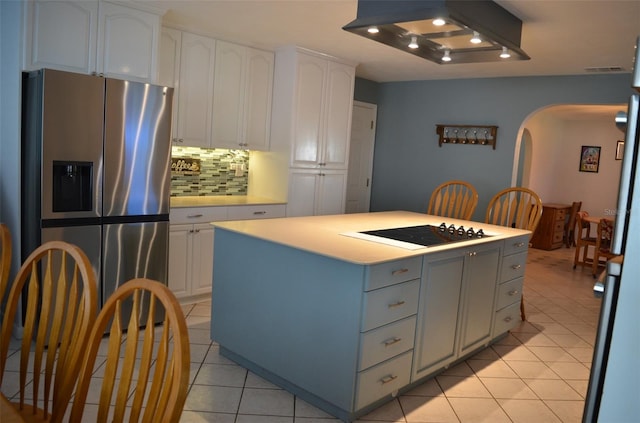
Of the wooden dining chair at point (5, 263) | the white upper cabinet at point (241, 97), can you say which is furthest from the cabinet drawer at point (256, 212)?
the wooden dining chair at point (5, 263)

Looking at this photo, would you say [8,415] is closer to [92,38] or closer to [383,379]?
[383,379]

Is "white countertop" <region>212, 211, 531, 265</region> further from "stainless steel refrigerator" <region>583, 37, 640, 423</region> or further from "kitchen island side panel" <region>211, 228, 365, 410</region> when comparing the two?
"stainless steel refrigerator" <region>583, 37, 640, 423</region>

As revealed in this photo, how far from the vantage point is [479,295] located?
3.31m

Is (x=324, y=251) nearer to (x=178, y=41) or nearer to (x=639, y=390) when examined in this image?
(x=639, y=390)

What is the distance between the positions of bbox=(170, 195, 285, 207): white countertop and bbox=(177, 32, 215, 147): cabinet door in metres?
0.50

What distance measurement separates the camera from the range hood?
2555 mm

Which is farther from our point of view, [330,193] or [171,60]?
[330,193]

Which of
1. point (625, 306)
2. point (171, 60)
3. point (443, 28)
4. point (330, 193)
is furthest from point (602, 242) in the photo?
point (625, 306)

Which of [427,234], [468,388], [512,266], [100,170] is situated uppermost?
[100,170]

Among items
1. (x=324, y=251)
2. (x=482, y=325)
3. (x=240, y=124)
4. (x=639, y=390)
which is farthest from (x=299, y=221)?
(x=639, y=390)

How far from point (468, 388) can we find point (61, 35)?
131 inches

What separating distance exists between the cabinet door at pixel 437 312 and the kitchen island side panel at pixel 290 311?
20.2 inches

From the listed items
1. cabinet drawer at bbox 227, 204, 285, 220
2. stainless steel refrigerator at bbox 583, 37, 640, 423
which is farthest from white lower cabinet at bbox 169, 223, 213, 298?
stainless steel refrigerator at bbox 583, 37, 640, 423

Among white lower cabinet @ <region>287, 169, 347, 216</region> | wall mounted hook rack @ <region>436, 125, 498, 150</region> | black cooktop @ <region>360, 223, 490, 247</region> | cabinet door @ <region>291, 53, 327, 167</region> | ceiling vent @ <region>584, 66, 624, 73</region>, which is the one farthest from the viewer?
wall mounted hook rack @ <region>436, 125, 498, 150</region>
